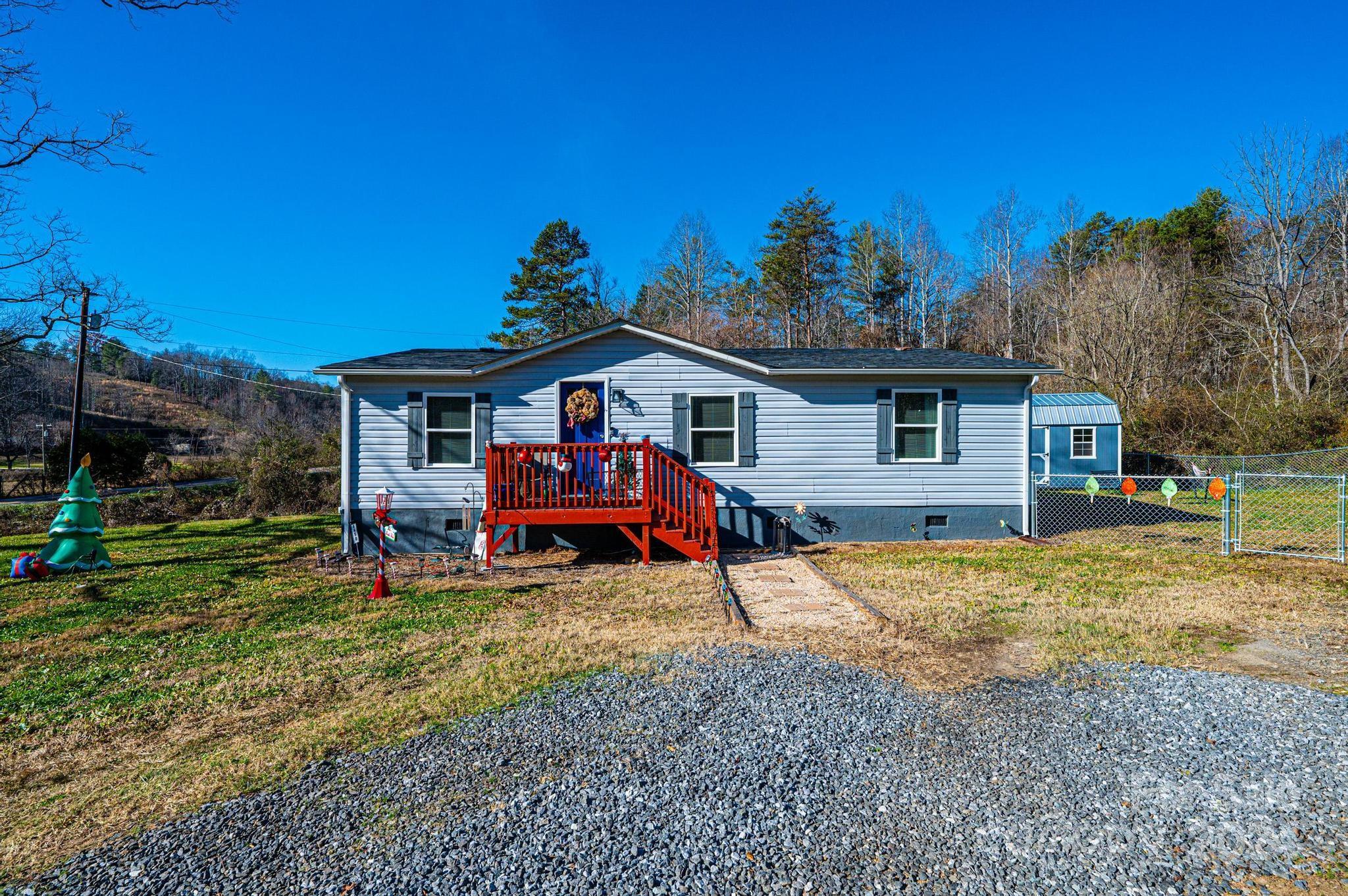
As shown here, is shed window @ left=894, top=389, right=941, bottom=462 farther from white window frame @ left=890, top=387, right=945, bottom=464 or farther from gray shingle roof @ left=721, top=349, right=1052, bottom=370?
gray shingle roof @ left=721, top=349, right=1052, bottom=370

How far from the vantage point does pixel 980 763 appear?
328 cm

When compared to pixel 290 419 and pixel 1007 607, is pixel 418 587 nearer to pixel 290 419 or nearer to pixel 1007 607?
pixel 1007 607

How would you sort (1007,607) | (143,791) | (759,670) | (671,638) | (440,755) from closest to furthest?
(143,791) < (440,755) < (759,670) < (671,638) < (1007,607)

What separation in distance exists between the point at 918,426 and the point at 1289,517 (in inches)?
351

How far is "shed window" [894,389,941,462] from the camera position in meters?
10.9

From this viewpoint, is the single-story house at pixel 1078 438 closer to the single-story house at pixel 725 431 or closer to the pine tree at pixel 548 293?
the single-story house at pixel 725 431

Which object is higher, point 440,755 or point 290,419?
point 290,419

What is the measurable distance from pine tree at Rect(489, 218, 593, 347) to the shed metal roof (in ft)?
62.9

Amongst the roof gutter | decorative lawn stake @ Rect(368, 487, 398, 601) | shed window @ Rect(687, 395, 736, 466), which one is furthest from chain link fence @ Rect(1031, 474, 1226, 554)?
decorative lawn stake @ Rect(368, 487, 398, 601)

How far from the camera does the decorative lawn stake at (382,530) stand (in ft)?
24.4

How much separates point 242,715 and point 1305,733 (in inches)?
258

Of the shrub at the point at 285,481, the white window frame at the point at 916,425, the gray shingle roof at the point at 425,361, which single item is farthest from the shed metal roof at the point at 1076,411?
the shrub at the point at 285,481

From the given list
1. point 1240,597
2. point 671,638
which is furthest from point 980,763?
point 1240,597

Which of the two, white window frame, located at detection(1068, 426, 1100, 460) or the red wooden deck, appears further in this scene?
white window frame, located at detection(1068, 426, 1100, 460)
